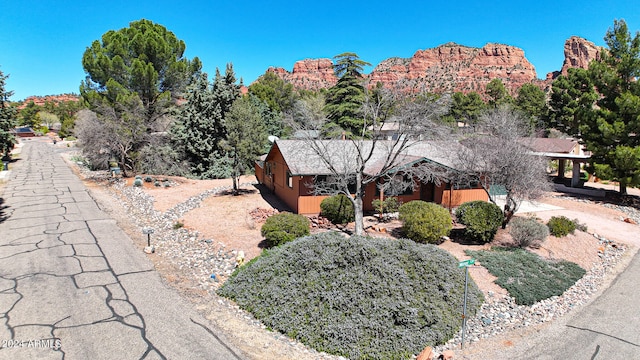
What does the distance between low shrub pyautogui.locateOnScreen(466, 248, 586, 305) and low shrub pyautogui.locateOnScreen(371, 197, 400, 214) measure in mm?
5415

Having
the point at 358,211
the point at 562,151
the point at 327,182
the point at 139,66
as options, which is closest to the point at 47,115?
the point at 139,66

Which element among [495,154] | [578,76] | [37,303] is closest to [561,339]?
[495,154]

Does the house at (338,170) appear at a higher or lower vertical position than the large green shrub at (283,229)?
higher

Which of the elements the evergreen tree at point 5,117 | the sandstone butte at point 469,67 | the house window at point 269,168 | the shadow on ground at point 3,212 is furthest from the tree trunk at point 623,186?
the sandstone butte at point 469,67

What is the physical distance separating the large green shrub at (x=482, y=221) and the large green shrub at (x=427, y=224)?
0.99 m

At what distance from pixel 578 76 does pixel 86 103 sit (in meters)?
46.4

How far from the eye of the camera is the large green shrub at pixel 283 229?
1214 centimetres

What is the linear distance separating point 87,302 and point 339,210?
10.1 meters

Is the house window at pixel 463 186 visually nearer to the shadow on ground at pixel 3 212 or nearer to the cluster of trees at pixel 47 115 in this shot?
the shadow on ground at pixel 3 212

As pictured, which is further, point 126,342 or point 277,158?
point 277,158

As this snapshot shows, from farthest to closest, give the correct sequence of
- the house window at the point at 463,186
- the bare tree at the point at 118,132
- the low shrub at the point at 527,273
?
1. the bare tree at the point at 118,132
2. the house window at the point at 463,186
3. the low shrub at the point at 527,273

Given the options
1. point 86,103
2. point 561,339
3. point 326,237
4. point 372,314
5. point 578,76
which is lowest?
point 561,339

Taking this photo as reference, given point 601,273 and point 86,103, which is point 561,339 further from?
point 86,103

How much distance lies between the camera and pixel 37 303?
8.29 m
